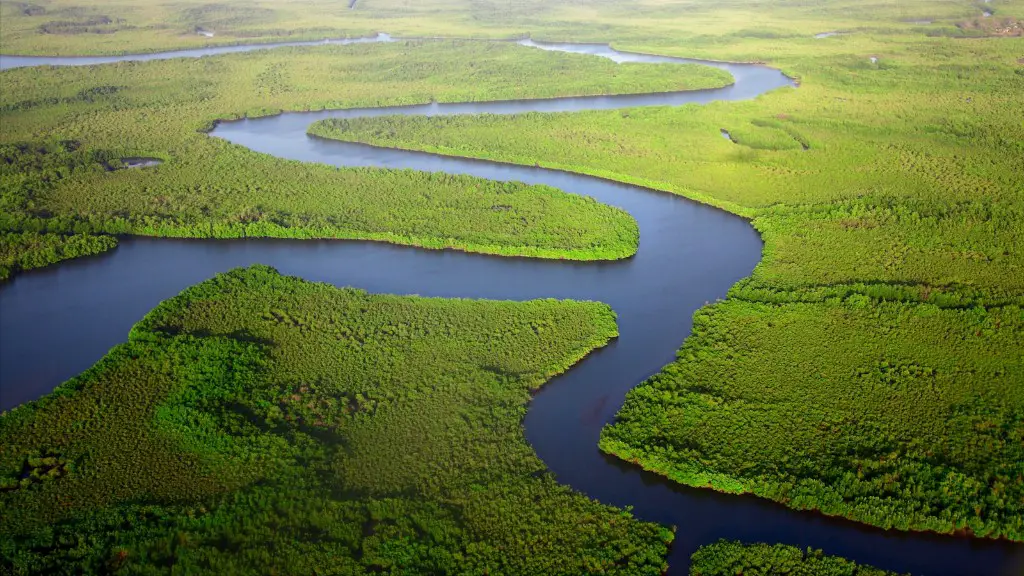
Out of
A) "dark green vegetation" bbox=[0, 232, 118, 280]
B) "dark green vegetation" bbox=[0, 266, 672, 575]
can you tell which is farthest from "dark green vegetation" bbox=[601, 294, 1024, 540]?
"dark green vegetation" bbox=[0, 232, 118, 280]

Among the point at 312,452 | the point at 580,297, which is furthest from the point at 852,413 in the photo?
the point at 312,452

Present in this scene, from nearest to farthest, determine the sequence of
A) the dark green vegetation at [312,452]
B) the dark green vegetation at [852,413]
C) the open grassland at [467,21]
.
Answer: the dark green vegetation at [312,452] < the dark green vegetation at [852,413] < the open grassland at [467,21]

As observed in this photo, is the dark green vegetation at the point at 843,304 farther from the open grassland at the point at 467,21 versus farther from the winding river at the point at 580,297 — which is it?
the open grassland at the point at 467,21

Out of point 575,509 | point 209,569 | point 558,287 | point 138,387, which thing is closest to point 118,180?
point 138,387

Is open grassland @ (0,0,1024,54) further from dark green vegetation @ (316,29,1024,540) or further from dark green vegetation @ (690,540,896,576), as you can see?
dark green vegetation @ (690,540,896,576)

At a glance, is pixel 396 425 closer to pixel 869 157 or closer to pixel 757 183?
pixel 757 183

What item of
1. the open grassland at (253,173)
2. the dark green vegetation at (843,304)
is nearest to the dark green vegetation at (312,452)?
the dark green vegetation at (843,304)
